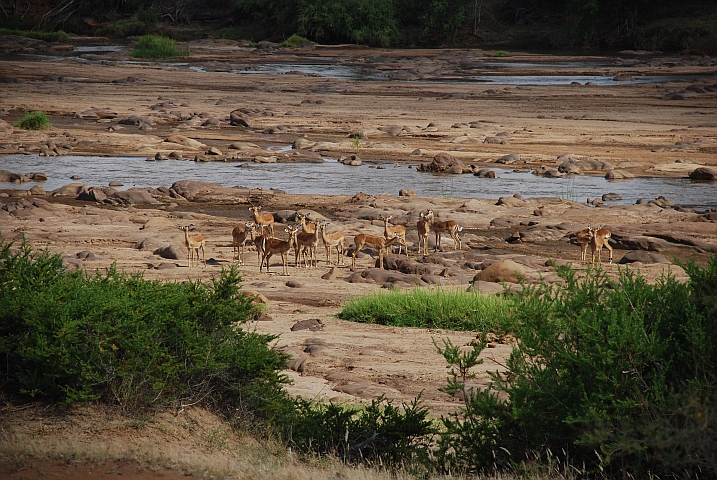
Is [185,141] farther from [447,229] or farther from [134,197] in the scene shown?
[447,229]

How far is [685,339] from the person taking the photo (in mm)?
6293

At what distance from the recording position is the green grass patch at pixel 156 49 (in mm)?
67750

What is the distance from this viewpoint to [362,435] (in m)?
7.29

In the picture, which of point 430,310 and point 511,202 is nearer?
point 430,310

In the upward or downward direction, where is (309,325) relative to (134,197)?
upward

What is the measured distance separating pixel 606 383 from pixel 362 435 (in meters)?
2.18

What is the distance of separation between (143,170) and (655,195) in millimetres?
15125

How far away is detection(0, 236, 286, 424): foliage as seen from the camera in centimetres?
699

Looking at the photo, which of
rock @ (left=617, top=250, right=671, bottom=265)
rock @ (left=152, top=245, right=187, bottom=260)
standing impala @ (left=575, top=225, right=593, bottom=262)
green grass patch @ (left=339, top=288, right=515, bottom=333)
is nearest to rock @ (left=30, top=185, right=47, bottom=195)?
rock @ (left=152, top=245, right=187, bottom=260)

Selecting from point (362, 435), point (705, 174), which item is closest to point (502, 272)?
point (362, 435)

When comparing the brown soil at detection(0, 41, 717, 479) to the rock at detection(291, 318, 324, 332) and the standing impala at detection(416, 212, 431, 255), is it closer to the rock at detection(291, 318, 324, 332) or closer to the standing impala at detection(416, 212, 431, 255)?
the rock at detection(291, 318, 324, 332)

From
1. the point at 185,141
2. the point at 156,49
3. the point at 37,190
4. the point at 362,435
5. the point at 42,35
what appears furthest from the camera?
the point at 42,35

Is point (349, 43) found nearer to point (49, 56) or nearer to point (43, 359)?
point (49, 56)

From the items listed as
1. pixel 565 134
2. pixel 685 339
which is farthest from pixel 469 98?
pixel 685 339
